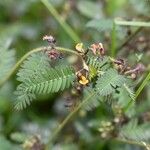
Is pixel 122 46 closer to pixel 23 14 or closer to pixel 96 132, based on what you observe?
pixel 96 132

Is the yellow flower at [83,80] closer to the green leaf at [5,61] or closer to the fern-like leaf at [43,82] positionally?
the fern-like leaf at [43,82]

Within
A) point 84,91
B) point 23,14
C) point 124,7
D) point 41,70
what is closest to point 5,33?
point 23,14

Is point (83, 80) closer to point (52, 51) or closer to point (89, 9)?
point (52, 51)

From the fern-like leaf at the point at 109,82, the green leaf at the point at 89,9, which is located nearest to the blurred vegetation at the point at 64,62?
the green leaf at the point at 89,9

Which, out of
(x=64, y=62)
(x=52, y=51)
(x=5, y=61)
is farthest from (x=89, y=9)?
(x=52, y=51)

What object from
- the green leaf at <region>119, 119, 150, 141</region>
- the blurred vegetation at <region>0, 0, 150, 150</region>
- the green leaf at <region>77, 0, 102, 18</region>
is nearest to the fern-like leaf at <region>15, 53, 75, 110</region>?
the blurred vegetation at <region>0, 0, 150, 150</region>
